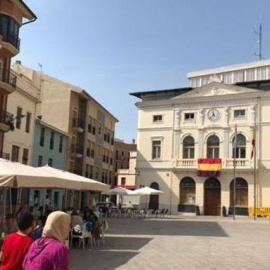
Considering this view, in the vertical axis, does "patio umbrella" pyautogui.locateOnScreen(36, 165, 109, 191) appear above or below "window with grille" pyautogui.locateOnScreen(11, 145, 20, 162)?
below

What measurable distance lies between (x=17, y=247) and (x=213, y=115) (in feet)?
151

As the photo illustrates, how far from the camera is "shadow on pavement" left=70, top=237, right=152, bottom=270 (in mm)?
12578

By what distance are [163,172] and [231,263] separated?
38183 millimetres

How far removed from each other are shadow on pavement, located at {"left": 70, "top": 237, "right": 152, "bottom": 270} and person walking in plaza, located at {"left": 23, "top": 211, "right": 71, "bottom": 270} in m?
8.24

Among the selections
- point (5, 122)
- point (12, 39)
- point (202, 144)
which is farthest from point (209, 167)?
point (12, 39)

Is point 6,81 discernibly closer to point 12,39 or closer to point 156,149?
point 12,39

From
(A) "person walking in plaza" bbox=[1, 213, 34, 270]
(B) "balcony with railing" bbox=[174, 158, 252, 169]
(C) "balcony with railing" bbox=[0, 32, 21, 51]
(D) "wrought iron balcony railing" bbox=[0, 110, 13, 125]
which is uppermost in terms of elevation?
(C) "balcony with railing" bbox=[0, 32, 21, 51]

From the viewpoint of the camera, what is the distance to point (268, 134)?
47031 millimetres

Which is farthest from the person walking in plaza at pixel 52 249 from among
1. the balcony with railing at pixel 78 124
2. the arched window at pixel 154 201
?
the balcony with railing at pixel 78 124

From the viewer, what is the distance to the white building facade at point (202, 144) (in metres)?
47.3

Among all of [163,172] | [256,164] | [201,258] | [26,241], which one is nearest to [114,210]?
[163,172]

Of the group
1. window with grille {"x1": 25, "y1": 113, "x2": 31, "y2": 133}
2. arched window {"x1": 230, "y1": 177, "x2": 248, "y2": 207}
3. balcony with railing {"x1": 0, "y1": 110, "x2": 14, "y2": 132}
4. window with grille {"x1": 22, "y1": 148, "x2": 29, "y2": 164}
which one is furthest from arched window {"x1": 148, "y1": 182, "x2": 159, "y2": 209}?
balcony with railing {"x1": 0, "y1": 110, "x2": 14, "y2": 132}

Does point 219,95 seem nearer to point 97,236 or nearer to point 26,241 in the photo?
point 97,236

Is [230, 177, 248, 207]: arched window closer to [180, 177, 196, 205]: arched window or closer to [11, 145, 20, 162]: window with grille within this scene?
[180, 177, 196, 205]: arched window
